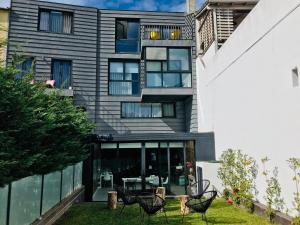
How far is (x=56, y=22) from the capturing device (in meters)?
15.9

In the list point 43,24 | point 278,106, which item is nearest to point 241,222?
point 278,106

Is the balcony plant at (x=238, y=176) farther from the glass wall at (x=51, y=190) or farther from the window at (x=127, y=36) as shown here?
the window at (x=127, y=36)

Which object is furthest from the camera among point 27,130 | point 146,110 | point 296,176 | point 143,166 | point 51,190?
point 146,110

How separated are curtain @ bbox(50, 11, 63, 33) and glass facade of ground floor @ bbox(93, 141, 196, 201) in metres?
7.08

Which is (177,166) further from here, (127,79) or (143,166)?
(127,79)

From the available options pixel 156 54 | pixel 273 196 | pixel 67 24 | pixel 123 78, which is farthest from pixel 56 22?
pixel 273 196

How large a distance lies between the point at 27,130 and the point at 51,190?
3.25 meters

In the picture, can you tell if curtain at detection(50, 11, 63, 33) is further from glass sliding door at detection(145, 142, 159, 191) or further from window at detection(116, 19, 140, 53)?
glass sliding door at detection(145, 142, 159, 191)

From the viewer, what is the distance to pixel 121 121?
1603cm

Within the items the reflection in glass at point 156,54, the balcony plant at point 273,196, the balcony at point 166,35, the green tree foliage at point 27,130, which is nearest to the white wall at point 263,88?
the balcony plant at point 273,196

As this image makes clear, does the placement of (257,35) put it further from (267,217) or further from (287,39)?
(267,217)

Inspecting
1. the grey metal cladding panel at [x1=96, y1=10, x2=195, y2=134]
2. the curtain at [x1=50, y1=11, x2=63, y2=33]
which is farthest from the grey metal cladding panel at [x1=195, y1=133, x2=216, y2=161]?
the curtain at [x1=50, y1=11, x2=63, y2=33]

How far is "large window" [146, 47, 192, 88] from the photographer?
14.7m

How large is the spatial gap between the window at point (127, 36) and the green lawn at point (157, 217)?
9.60 m
